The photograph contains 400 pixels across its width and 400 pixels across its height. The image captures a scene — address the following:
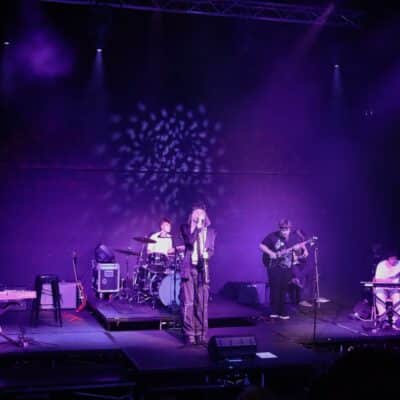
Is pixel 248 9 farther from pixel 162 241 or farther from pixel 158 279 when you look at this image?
pixel 158 279

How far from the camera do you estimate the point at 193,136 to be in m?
12.6

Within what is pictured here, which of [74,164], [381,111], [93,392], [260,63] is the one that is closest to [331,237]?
[381,111]

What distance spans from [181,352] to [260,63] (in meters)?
7.27

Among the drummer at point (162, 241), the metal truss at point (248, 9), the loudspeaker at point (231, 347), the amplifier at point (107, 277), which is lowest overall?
the loudspeaker at point (231, 347)

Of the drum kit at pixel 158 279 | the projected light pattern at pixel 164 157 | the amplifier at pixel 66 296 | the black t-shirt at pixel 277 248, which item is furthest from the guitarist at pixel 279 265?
the amplifier at pixel 66 296

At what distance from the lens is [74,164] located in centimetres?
1190

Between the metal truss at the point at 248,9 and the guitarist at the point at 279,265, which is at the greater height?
the metal truss at the point at 248,9

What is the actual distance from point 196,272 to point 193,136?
16.3ft

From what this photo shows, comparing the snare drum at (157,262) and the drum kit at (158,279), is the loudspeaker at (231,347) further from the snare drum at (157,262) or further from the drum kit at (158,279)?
the snare drum at (157,262)

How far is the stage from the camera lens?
22.1 feet

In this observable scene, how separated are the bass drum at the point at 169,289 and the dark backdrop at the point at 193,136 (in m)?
2.36

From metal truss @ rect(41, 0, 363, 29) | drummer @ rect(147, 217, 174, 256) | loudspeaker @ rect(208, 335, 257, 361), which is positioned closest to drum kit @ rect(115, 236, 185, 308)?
drummer @ rect(147, 217, 174, 256)

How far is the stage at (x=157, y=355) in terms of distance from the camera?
22.1 feet

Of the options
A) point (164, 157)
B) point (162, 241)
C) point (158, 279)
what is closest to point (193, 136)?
point (164, 157)
